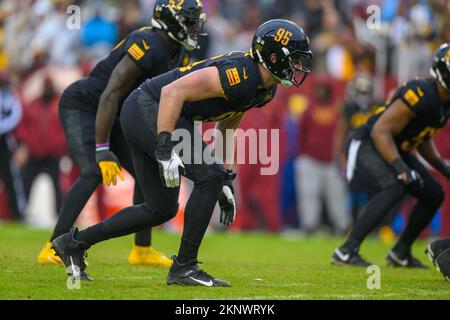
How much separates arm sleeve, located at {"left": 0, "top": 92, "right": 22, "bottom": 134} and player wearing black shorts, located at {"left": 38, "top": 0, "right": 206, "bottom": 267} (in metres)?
6.47

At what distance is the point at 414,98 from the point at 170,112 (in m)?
2.88

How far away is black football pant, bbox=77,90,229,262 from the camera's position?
6.29 m

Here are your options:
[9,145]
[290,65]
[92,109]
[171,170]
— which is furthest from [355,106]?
[171,170]

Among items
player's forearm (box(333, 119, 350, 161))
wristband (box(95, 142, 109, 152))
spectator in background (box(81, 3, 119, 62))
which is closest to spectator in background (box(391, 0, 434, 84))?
player's forearm (box(333, 119, 350, 161))

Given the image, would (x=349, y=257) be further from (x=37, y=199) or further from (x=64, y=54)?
(x=64, y=54)

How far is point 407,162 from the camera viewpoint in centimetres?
874

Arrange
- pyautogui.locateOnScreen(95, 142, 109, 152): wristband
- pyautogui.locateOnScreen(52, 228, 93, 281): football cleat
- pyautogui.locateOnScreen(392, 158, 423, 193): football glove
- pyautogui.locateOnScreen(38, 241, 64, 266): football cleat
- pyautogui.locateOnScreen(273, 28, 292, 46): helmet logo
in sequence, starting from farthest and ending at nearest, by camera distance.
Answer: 1. pyautogui.locateOnScreen(392, 158, 423, 193): football glove
2. pyautogui.locateOnScreen(38, 241, 64, 266): football cleat
3. pyautogui.locateOnScreen(95, 142, 109, 152): wristband
4. pyautogui.locateOnScreen(52, 228, 93, 281): football cleat
5. pyautogui.locateOnScreen(273, 28, 292, 46): helmet logo

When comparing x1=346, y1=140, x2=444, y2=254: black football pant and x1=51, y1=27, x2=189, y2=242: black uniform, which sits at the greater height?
x1=51, y1=27, x2=189, y2=242: black uniform

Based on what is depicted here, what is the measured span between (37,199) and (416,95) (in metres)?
8.16

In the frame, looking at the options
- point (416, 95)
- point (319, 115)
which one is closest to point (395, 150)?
point (416, 95)

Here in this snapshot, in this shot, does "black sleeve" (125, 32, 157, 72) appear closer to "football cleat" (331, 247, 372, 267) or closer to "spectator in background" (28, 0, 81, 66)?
"football cleat" (331, 247, 372, 267)

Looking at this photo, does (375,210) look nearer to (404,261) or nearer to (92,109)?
(404,261)

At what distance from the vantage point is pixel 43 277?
22.4ft

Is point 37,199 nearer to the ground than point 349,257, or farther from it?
nearer to the ground
